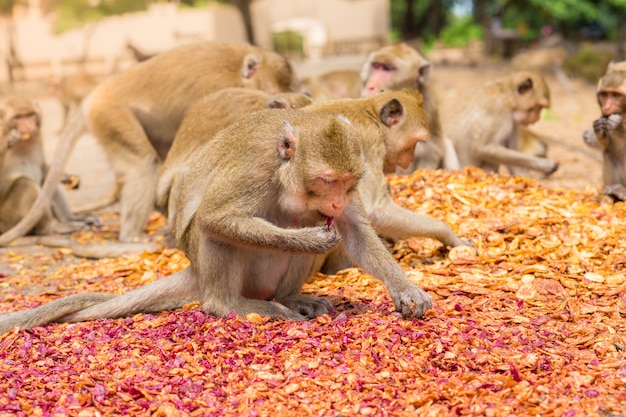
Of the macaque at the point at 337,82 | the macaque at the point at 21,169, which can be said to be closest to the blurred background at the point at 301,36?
the macaque at the point at 337,82

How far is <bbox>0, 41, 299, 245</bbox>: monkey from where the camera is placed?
684 centimetres

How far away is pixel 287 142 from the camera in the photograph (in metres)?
3.99

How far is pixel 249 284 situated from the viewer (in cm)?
461

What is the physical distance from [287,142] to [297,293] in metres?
1.15

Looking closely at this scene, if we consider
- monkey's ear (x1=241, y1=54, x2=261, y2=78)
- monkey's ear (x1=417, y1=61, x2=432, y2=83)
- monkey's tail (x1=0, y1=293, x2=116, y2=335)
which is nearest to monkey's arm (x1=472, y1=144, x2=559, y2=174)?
monkey's ear (x1=417, y1=61, x2=432, y2=83)

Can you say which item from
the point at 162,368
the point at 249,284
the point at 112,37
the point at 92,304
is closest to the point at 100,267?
the point at 92,304

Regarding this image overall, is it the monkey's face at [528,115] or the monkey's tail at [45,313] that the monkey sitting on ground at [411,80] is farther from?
the monkey's tail at [45,313]

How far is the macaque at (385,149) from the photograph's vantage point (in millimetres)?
5207

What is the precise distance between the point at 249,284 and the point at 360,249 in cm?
70

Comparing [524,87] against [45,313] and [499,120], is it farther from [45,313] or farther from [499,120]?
[45,313]

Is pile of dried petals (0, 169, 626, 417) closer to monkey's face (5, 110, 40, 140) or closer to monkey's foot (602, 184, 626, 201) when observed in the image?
monkey's foot (602, 184, 626, 201)

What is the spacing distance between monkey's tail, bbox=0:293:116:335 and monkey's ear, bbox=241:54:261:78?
9.82 ft

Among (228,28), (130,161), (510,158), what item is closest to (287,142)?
(130,161)

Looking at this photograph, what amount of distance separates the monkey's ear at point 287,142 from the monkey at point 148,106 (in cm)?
307
